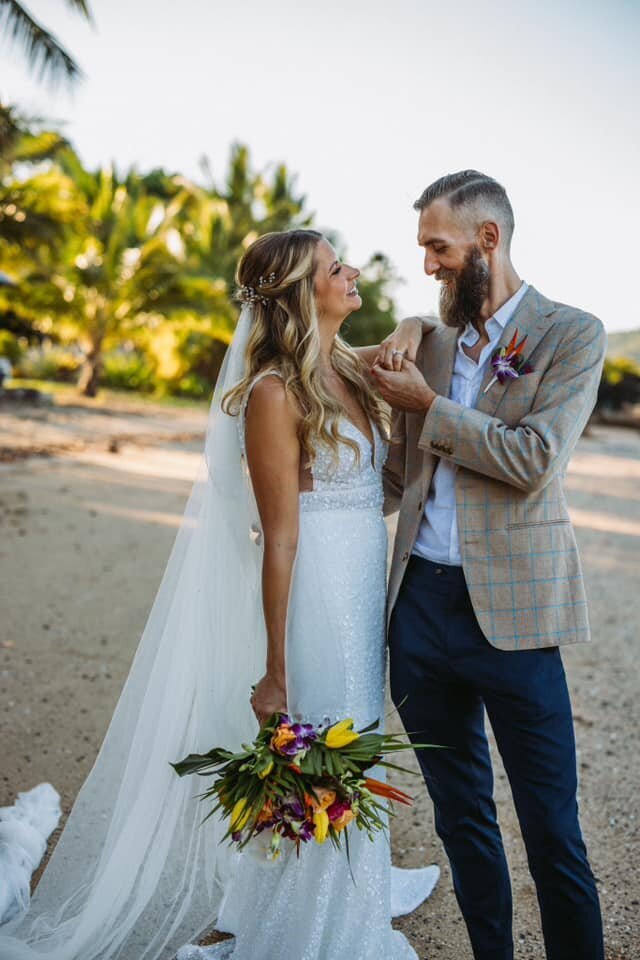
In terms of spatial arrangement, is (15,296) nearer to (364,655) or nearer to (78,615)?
(78,615)

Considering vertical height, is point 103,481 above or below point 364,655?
below

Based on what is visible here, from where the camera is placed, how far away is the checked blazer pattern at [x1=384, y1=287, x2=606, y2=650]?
2338 millimetres

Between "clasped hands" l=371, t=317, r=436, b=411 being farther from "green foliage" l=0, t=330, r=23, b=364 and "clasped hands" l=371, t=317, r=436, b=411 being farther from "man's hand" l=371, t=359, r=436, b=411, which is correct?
"green foliage" l=0, t=330, r=23, b=364

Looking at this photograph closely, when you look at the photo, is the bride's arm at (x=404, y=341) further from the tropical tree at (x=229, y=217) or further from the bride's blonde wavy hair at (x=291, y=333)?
the tropical tree at (x=229, y=217)

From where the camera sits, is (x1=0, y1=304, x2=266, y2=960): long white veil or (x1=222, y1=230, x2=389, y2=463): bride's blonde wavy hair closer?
(x1=222, y1=230, x2=389, y2=463): bride's blonde wavy hair

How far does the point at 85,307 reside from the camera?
76.3ft

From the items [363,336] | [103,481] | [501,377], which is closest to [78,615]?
[501,377]

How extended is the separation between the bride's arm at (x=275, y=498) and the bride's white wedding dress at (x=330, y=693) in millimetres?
137

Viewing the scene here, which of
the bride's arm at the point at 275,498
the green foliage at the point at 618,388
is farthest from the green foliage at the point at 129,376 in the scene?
the bride's arm at the point at 275,498

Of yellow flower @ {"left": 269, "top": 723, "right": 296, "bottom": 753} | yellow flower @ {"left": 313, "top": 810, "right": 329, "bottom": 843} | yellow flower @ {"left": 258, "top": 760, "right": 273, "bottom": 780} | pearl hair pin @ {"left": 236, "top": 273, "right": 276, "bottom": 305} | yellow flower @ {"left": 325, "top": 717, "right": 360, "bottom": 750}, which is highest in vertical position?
pearl hair pin @ {"left": 236, "top": 273, "right": 276, "bottom": 305}

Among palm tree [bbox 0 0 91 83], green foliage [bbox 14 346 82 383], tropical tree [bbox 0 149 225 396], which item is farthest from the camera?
green foliage [bbox 14 346 82 383]

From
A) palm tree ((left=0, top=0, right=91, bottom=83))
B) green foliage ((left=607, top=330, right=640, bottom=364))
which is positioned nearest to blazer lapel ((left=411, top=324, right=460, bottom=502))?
palm tree ((left=0, top=0, right=91, bottom=83))

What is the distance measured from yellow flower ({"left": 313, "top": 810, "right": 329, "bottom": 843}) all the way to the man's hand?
121 centimetres

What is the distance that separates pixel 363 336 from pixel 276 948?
34.8 meters
